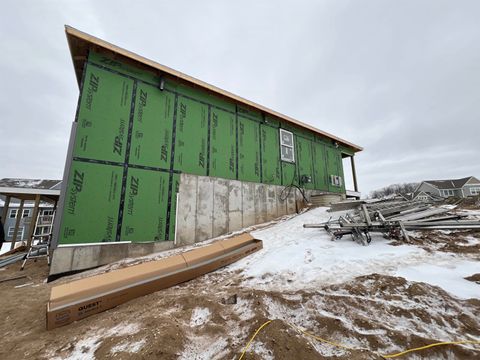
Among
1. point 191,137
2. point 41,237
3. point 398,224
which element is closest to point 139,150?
point 191,137

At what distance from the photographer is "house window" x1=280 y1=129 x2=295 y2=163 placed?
10883 millimetres

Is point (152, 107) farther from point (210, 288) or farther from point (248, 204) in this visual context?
point (210, 288)

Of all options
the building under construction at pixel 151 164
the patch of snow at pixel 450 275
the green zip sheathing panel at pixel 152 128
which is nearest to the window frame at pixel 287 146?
the building under construction at pixel 151 164

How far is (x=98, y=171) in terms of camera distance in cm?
586

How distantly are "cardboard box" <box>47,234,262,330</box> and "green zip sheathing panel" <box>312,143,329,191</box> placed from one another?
9.07 metres

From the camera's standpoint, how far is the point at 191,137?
25.6ft

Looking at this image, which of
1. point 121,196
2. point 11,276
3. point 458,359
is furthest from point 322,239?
point 11,276

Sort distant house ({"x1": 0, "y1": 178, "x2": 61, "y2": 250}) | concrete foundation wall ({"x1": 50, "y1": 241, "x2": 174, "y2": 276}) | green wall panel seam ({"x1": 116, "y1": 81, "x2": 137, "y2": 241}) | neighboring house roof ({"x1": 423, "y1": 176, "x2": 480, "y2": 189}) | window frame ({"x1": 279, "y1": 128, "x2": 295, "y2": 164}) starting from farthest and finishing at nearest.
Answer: neighboring house roof ({"x1": 423, "y1": 176, "x2": 480, "y2": 189})
window frame ({"x1": 279, "y1": 128, "x2": 295, "y2": 164})
distant house ({"x1": 0, "y1": 178, "x2": 61, "y2": 250})
green wall panel seam ({"x1": 116, "y1": 81, "x2": 137, "y2": 241})
concrete foundation wall ({"x1": 50, "y1": 241, "x2": 174, "y2": 276})

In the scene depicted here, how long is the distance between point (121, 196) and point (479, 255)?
7990 mm

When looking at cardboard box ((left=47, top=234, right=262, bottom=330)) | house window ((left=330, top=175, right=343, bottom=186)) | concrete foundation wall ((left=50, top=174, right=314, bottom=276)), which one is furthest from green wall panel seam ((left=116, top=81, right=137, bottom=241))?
house window ((left=330, top=175, right=343, bottom=186))

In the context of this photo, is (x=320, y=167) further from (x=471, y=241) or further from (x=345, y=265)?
(x=345, y=265)

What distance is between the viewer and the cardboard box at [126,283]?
266 cm

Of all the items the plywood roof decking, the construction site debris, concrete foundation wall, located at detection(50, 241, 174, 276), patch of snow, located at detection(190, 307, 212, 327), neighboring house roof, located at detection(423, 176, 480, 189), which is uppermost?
the plywood roof decking

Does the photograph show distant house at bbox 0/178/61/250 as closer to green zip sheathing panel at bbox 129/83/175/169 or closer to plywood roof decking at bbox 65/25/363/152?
green zip sheathing panel at bbox 129/83/175/169
